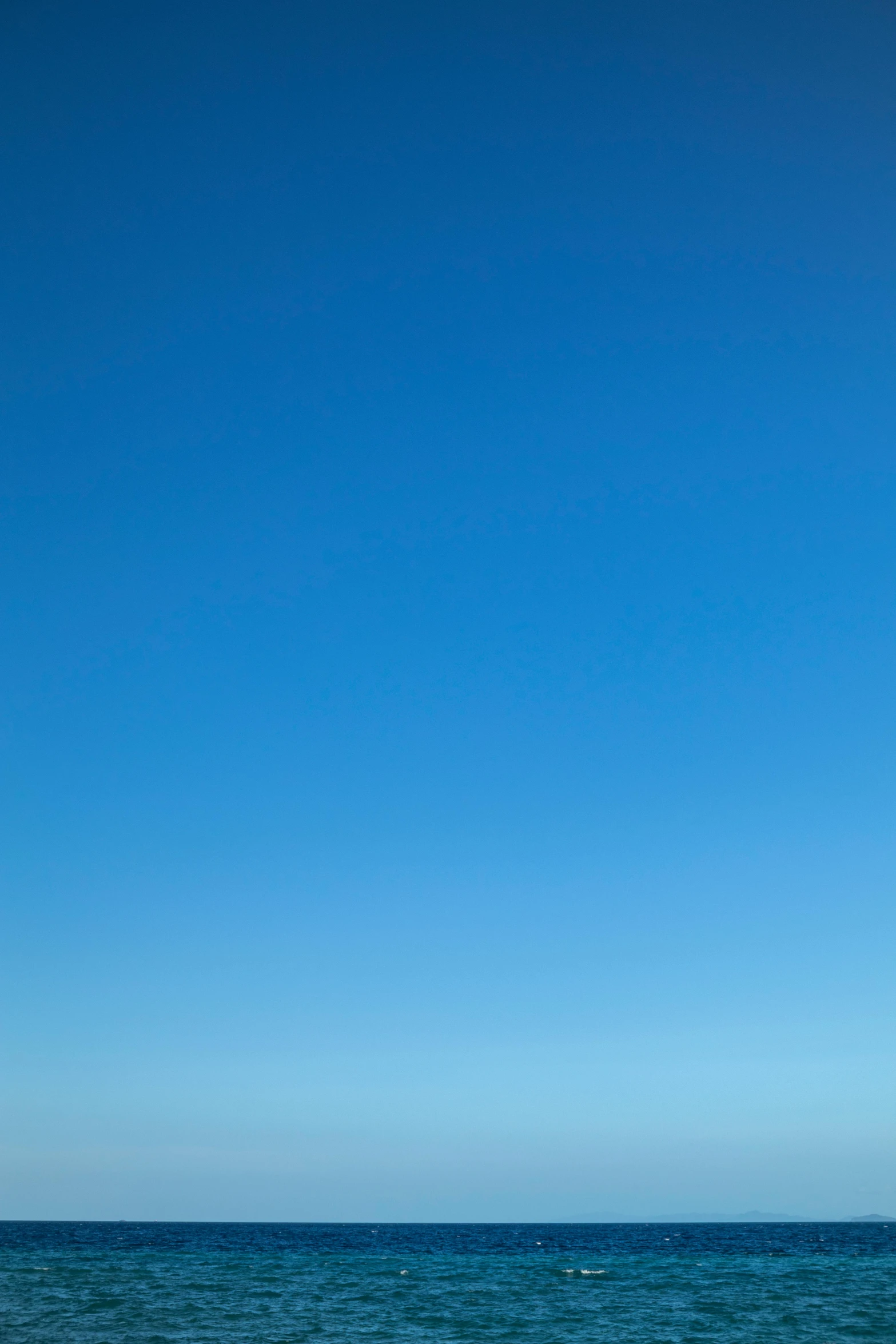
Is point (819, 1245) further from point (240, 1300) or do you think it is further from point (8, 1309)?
point (8, 1309)

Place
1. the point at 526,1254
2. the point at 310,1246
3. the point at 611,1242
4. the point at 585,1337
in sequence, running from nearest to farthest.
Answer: the point at 585,1337, the point at 526,1254, the point at 310,1246, the point at 611,1242

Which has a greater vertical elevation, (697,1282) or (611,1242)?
(697,1282)

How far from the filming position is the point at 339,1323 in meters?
43.7

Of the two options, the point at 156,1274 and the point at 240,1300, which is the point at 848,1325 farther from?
the point at 156,1274

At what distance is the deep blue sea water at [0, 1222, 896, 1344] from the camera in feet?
135

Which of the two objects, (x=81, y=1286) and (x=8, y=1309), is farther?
(x=81, y=1286)

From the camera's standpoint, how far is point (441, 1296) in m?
54.2

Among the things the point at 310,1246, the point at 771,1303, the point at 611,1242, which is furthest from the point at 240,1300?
the point at 611,1242

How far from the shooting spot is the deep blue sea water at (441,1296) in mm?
41094

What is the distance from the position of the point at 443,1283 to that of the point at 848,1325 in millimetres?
26307

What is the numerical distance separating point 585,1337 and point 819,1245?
8677 centimetres

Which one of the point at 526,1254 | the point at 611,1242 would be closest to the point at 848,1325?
the point at 526,1254

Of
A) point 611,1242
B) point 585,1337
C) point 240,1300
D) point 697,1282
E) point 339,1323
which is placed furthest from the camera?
point 611,1242

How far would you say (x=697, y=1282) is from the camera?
199 ft
